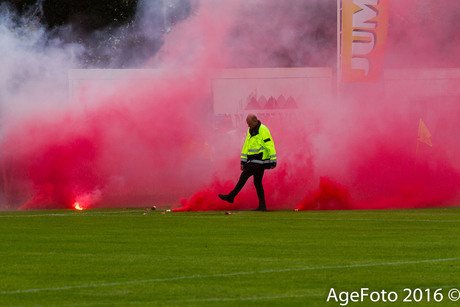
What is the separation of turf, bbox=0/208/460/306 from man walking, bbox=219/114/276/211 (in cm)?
243

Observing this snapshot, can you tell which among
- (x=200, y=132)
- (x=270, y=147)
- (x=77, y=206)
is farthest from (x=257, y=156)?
(x=200, y=132)

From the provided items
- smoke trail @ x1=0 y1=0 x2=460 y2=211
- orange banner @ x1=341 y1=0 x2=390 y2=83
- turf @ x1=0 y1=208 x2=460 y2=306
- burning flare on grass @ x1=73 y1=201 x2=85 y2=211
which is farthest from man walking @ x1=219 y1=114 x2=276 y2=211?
orange banner @ x1=341 y1=0 x2=390 y2=83

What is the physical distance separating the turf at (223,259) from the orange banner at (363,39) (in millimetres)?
7766

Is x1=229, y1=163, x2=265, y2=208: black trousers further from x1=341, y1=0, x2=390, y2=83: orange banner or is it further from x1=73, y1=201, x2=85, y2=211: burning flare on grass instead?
x1=341, y1=0, x2=390, y2=83: orange banner

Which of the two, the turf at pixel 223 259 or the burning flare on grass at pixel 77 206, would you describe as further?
the burning flare on grass at pixel 77 206

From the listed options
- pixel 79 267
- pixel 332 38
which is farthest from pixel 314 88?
pixel 79 267

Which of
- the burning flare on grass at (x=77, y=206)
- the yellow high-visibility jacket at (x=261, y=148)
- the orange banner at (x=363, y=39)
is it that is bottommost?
the burning flare on grass at (x=77, y=206)

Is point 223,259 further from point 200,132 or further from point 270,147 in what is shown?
point 200,132

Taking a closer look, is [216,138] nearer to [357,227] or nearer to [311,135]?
[311,135]

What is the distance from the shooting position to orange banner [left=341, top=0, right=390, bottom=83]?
24312 millimetres

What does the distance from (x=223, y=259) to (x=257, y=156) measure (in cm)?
877

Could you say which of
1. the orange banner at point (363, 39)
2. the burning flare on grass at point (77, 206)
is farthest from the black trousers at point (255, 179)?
the orange banner at point (363, 39)

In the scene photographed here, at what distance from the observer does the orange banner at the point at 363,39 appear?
2431 centimetres

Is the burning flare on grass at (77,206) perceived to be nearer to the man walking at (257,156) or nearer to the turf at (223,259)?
the man walking at (257,156)
